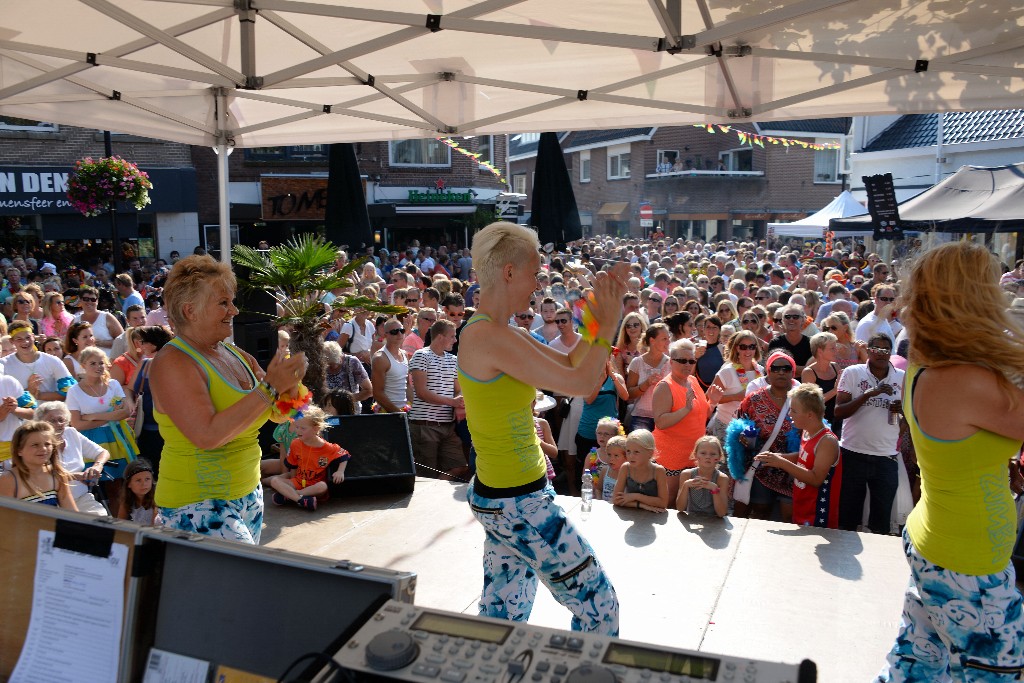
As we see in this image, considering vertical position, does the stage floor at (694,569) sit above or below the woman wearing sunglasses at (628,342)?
below

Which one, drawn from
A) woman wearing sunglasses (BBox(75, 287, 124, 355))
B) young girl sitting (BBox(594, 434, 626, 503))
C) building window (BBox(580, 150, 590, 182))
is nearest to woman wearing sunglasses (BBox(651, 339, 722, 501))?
young girl sitting (BBox(594, 434, 626, 503))

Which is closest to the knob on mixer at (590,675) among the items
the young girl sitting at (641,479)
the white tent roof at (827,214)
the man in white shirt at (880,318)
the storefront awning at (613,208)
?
the young girl sitting at (641,479)

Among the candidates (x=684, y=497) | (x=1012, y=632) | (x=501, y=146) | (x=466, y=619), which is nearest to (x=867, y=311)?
(x=684, y=497)

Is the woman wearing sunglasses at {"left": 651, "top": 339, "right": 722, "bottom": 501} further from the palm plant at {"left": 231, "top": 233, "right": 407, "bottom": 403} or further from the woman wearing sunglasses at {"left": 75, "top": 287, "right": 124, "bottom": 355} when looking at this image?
the woman wearing sunglasses at {"left": 75, "top": 287, "right": 124, "bottom": 355}

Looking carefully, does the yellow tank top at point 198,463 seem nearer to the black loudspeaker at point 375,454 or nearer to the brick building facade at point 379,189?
the black loudspeaker at point 375,454

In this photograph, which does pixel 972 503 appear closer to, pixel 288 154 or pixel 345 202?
pixel 345 202

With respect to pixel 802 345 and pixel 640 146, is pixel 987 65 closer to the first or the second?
pixel 802 345

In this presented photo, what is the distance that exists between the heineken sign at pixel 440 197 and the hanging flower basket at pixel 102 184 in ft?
38.7

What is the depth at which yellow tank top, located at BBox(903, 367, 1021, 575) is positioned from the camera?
236 centimetres

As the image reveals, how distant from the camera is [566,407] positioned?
750cm

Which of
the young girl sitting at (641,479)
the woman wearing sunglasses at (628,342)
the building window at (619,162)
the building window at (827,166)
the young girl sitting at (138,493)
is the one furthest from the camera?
the building window at (619,162)

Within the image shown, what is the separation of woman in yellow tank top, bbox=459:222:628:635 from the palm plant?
11.6 feet

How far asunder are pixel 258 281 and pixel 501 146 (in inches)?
1003

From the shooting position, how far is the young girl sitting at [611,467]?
570cm
